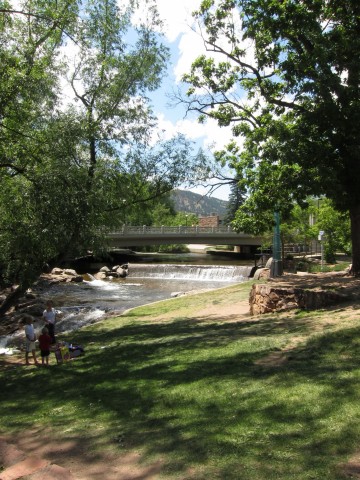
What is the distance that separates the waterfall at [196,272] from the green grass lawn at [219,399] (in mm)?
22986

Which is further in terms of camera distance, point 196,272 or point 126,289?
point 196,272

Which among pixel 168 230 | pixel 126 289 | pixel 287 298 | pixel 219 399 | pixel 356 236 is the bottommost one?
pixel 126 289

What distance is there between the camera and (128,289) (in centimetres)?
2994

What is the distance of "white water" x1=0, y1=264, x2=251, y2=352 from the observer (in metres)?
19.9

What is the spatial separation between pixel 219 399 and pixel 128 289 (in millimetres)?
24461

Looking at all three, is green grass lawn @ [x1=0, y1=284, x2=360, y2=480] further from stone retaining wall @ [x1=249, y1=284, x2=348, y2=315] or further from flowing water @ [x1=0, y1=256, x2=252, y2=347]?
flowing water @ [x1=0, y1=256, x2=252, y2=347]

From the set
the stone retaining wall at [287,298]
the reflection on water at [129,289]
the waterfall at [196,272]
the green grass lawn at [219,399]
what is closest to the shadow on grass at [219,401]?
the green grass lawn at [219,399]

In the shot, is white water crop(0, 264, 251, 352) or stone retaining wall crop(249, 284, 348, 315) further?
white water crop(0, 264, 251, 352)

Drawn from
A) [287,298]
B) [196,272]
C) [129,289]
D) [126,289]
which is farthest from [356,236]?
[196,272]

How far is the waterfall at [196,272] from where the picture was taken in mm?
34316

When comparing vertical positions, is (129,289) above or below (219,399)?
below

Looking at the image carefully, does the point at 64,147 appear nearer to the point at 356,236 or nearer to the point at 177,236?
the point at 356,236

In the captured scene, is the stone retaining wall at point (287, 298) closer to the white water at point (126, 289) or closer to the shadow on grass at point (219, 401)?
the shadow on grass at point (219, 401)

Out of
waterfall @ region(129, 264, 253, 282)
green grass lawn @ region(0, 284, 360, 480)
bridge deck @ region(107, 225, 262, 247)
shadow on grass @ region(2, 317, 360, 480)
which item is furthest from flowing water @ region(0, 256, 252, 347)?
shadow on grass @ region(2, 317, 360, 480)
